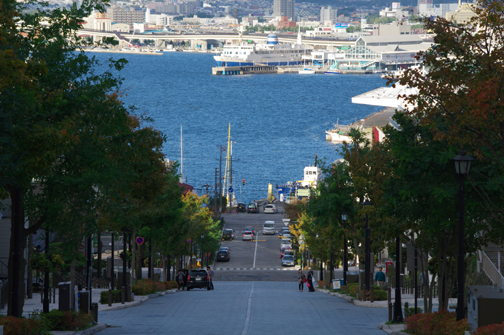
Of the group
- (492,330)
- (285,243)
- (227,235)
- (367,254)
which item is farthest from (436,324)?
(227,235)

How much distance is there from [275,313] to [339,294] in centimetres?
1193

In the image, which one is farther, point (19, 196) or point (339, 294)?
point (339, 294)

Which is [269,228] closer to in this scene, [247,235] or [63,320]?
[247,235]

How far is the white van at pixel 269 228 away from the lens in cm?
8438

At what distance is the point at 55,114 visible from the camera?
1864 centimetres

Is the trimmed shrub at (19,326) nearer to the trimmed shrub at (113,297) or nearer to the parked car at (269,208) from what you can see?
the trimmed shrub at (113,297)

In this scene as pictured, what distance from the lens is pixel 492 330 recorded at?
14.0 m

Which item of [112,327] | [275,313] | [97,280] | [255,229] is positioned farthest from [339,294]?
[255,229]

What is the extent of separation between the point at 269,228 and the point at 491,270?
5821cm

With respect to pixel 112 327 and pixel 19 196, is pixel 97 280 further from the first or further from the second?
pixel 19 196

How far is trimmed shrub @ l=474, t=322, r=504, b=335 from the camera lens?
13859 millimetres

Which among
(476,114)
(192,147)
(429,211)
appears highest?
(192,147)

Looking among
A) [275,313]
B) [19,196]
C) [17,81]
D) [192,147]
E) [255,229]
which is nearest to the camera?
[17,81]

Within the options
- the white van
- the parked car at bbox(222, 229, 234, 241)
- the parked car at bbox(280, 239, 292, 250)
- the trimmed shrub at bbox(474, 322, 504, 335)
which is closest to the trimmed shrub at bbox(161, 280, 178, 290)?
the trimmed shrub at bbox(474, 322, 504, 335)
